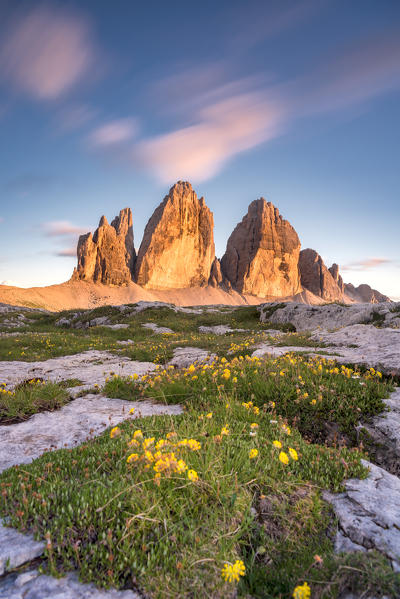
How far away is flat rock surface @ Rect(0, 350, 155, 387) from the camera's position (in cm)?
1052

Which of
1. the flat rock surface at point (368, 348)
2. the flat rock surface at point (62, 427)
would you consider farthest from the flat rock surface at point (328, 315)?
the flat rock surface at point (62, 427)

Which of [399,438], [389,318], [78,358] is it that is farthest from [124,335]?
[399,438]

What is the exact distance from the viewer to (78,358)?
15688 millimetres

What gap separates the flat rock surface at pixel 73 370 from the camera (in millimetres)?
10523

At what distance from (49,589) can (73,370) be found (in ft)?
35.9

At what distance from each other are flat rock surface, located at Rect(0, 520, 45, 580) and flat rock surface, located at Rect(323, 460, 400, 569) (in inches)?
103

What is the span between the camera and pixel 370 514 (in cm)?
301

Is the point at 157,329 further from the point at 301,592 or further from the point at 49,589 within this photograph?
the point at 301,592

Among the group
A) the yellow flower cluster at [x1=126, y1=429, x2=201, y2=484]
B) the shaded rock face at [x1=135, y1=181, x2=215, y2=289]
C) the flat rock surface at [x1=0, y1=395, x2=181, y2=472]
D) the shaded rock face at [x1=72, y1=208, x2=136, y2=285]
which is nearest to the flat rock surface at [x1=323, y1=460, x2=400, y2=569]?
the yellow flower cluster at [x1=126, y1=429, x2=201, y2=484]

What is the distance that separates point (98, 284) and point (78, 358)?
535 ft

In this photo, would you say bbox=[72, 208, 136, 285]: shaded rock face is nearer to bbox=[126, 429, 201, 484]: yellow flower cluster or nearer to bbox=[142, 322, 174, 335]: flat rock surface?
bbox=[142, 322, 174, 335]: flat rock surface

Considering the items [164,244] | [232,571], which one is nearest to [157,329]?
[232,571]

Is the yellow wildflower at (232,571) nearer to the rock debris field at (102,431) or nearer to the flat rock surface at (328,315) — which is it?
the rock debris field at (102,431)

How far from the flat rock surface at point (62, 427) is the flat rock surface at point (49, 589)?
8.37ft
